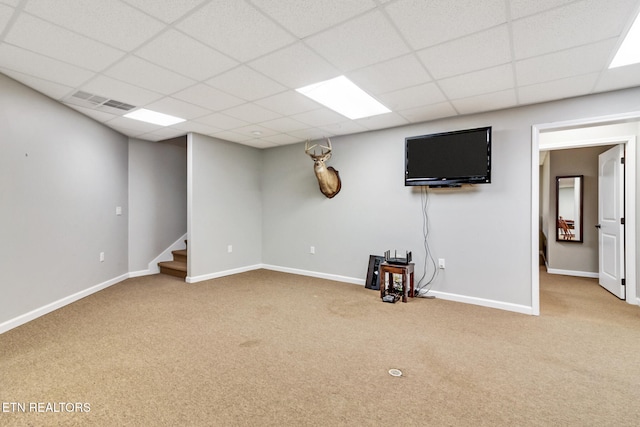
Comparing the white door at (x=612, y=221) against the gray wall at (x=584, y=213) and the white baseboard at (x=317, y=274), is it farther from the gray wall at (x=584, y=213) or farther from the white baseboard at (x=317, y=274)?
the white baseboard at (x=317, y=274)

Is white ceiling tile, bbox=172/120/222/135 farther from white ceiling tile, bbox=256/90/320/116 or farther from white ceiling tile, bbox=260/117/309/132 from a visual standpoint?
white ceiling tile, bbox=256/90/320/116

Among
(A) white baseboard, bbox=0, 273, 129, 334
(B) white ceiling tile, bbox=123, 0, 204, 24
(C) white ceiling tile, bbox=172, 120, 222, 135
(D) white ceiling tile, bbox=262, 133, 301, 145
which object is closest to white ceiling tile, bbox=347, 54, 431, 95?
(B) white ceiling tile, bbox=123, 0, 204, 24

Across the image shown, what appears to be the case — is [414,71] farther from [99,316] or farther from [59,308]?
[59,308]

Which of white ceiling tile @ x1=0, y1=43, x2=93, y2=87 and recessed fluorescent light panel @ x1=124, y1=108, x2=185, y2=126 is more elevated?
recessed fluorescent light panel @ x1=124, y1=108, x2=185, y2=126

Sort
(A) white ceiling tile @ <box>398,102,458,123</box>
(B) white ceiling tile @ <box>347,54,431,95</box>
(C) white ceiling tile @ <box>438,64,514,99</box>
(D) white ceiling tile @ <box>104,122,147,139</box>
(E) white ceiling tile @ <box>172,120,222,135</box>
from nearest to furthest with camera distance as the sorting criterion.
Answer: (B) white ceiling tile @ <box>347,54,431,95</box>
(C) white ceiling tile @ <box>438,64,514,99</box>
(A) white ceiling tile @ <box>398,102,458,123</box>
(E) white ceiling tile @ <box>172,120,222,135</box>
(D) white ceiling tile @ <box>104,122,147,139</box>

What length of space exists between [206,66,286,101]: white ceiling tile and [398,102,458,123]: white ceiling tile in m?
1.69

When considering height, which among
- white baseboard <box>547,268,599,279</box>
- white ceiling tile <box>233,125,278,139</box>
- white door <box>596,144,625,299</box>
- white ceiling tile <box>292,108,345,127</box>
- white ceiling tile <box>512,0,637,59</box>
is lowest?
white baseboard <box>547,268,599,279</box>

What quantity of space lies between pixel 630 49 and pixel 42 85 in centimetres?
525

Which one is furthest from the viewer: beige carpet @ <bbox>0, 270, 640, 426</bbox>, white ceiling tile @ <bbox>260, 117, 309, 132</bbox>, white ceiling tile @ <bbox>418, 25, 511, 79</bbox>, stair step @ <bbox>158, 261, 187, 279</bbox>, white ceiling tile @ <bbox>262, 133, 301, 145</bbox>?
stair step @ <bbox>158, 261, 187, 279</bbox>

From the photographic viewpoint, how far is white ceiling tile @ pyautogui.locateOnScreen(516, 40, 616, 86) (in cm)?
227

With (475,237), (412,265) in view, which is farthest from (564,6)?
(412,265)

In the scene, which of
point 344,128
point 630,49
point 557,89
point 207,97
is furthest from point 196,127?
point 630,49

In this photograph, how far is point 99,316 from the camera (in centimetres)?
328

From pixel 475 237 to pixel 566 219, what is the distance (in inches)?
133
